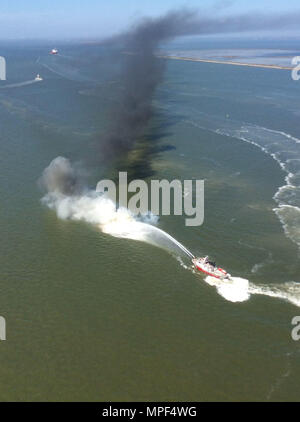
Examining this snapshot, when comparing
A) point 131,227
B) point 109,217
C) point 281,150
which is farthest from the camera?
point 281,150

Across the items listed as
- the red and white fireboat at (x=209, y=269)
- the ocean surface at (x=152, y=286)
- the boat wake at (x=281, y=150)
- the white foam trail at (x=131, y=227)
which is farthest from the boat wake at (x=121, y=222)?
the boat wake at (x=281, y=150)

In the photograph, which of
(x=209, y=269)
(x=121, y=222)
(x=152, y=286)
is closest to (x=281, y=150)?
(x=121, y=222)

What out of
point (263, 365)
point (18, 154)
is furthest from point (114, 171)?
point (263, 365)

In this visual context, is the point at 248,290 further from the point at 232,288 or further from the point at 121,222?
the point at 121,222

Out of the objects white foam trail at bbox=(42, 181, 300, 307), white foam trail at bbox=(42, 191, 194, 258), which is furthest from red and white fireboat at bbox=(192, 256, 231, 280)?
white foam trail at bbox=(42, 191, 194, 258)

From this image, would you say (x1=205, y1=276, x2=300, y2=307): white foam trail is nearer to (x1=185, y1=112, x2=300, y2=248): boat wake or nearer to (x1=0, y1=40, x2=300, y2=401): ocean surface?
(x1=0, y1=40, x2=300, y2=401): ocean surface

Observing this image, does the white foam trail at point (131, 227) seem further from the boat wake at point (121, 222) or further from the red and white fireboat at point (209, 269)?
the red and white fireboat at point (209, 269)

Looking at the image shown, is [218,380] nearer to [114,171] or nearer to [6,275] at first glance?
[6,275]
